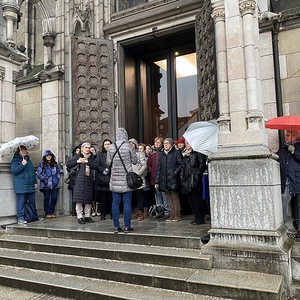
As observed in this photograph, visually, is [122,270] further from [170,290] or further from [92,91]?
[92,91]

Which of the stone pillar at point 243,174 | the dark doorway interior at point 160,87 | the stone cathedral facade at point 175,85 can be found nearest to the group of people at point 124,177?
the stone cathedral facade at point 175,85

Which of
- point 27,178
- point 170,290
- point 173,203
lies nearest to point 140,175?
point 173,203

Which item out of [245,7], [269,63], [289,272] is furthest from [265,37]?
[289,272]

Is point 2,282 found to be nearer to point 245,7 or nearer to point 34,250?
point 34,250

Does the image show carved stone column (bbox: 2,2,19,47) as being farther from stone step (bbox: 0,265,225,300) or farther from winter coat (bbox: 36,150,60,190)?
stone step (bbox: 0,265,225,300)

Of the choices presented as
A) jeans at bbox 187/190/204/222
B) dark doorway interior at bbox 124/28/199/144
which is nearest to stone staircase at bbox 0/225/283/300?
jeans at bbox 187/190/204/222

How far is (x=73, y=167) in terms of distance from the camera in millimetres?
7398

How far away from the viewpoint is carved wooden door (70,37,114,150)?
9.11 metres

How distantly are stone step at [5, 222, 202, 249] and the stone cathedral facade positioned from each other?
1.25ft

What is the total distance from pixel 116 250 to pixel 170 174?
6.52ft

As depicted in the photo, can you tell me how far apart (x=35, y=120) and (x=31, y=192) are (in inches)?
132

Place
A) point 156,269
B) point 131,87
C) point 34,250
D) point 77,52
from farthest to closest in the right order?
1. point 131,87
2. point 77,52
3. point 34,250
4. point 156,269

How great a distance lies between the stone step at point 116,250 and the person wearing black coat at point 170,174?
1.61m

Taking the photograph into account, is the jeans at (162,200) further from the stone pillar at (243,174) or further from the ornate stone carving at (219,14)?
the ornate stone carving at (219,14)
